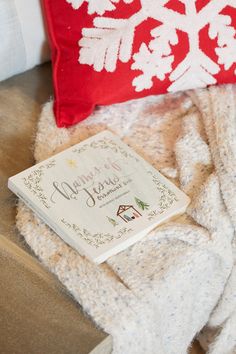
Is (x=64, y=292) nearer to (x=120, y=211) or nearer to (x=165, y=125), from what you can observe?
(x=120, y=211)

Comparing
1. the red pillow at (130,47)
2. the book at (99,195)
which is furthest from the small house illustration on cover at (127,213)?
the red pillow at (130,47)

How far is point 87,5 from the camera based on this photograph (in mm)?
1048

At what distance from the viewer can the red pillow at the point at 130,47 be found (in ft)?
3.46

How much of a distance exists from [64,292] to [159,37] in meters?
0.53

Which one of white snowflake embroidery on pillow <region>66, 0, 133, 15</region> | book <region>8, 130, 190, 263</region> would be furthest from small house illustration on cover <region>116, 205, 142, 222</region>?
white snowflake embroidery on pillow <region>66, 0, 133, 15</region>

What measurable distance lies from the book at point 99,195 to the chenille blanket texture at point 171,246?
21 mm

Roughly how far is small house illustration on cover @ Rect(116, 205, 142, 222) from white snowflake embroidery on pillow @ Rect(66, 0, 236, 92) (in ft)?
0.93

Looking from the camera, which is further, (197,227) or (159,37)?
(159,37)

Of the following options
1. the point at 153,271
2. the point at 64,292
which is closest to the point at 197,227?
the point at 153,271

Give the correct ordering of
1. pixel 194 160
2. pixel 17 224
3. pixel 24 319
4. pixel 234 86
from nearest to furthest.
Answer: pixel 24 319
pixel 17 224
pixel 194 160
pixel 234 86

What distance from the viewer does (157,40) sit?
42.1 inches

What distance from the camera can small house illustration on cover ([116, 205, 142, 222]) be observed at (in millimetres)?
929

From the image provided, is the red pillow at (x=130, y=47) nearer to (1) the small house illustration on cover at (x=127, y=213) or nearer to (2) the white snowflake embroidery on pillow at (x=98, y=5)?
(2) the white snowflake embroidery on pillow at (x=98, y=5)

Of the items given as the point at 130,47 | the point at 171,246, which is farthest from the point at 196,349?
the point at 130,47
